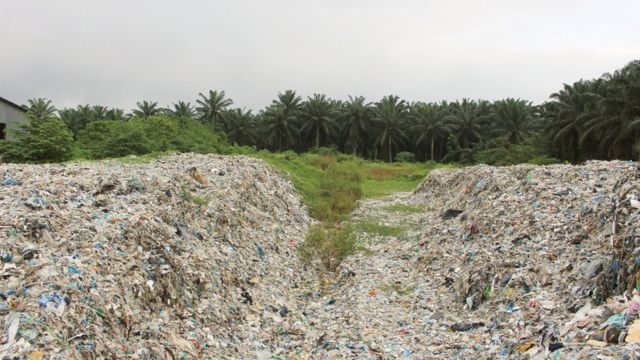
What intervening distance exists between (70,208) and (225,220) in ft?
11.1

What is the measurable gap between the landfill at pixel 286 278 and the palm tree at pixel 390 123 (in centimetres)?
3966

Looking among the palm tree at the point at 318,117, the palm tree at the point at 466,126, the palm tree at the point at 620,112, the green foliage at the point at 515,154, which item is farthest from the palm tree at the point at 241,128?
the palm tree at the point at 620,112

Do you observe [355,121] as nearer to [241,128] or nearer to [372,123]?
[372,123]

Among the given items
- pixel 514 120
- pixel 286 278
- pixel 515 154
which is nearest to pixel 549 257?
pixel 286 278

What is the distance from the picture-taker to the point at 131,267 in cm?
622

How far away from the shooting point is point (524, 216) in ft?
31.3

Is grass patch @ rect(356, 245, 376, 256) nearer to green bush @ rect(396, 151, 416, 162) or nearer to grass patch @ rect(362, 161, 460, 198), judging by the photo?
grass patch @ rect(362, 161, 460, 198)

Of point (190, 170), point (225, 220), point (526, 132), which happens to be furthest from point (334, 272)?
point (526, 132)

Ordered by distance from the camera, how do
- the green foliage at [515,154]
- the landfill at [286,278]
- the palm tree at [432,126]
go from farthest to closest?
the palm tree at [432,126] → the green foliage at [515,154] → the landfill at [286,278]

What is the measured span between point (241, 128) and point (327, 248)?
4550 centimetres

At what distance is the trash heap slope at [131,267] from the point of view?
15.7 ft

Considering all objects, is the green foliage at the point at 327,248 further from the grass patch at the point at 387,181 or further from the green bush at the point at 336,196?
the grass patch at the point at 387,181

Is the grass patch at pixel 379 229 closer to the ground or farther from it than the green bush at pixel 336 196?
closer to the ground

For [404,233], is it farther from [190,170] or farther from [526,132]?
[526,132]
